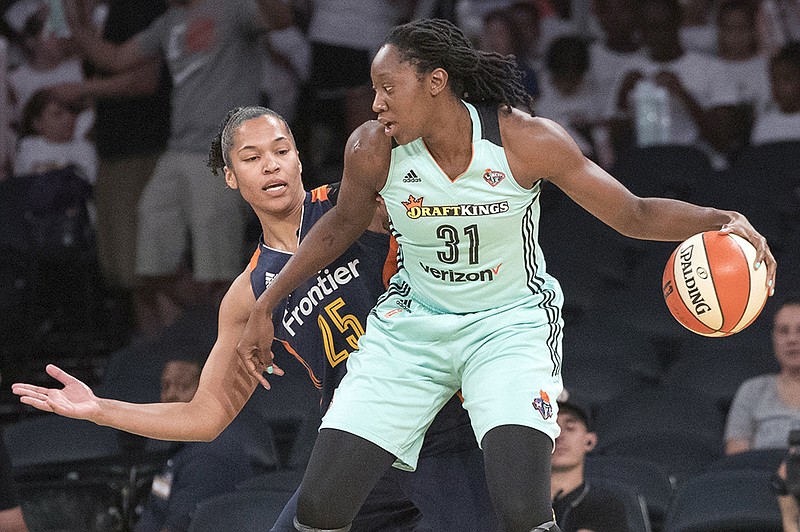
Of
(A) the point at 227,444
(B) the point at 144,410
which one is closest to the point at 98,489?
(A) the point at 227,444

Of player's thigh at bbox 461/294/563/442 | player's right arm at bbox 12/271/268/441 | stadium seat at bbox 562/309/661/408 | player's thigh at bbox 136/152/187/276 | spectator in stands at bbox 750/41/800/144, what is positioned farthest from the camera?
spectator in stands at bbox 750/41/800/144

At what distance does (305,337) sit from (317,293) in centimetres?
14

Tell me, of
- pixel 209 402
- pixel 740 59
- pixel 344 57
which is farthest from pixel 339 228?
pixel 740 59

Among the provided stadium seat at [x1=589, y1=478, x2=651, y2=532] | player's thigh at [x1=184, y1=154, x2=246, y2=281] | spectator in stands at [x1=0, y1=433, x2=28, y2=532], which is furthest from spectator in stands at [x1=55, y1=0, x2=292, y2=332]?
stadium seat at [x1=589, y1=478, x2=651, y2=532]

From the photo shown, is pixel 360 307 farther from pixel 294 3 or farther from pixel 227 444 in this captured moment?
pixel 294 3

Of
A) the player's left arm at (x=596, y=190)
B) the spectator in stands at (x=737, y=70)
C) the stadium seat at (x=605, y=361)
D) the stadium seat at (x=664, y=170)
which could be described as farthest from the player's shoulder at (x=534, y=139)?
the spectator in stands at (x=737, y=70)

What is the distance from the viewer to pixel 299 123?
28.9 feet

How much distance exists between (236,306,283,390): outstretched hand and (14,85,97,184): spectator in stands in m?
4.77

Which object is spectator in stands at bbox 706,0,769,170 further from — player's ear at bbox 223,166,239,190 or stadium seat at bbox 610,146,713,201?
player's ear at bbox 223,166,239,190

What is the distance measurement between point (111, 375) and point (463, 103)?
3.78 meters

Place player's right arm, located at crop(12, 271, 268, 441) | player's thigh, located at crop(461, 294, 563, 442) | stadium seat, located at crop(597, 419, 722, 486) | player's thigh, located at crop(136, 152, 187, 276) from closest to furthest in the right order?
player's thigh, located at crop(461, 294, 563, 442) < player's right arm, located at crop(12, 271, 268, 441) < stadium seat, located at crop(597, 419, 722, 486) < player's thigh, located at crop(136, 152, 187, 276)

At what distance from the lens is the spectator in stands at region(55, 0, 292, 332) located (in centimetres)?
764

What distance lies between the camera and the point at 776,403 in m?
6.15

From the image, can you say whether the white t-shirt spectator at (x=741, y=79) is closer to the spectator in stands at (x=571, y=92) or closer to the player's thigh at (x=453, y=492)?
the spectator in stands at (x=571, y=92)
